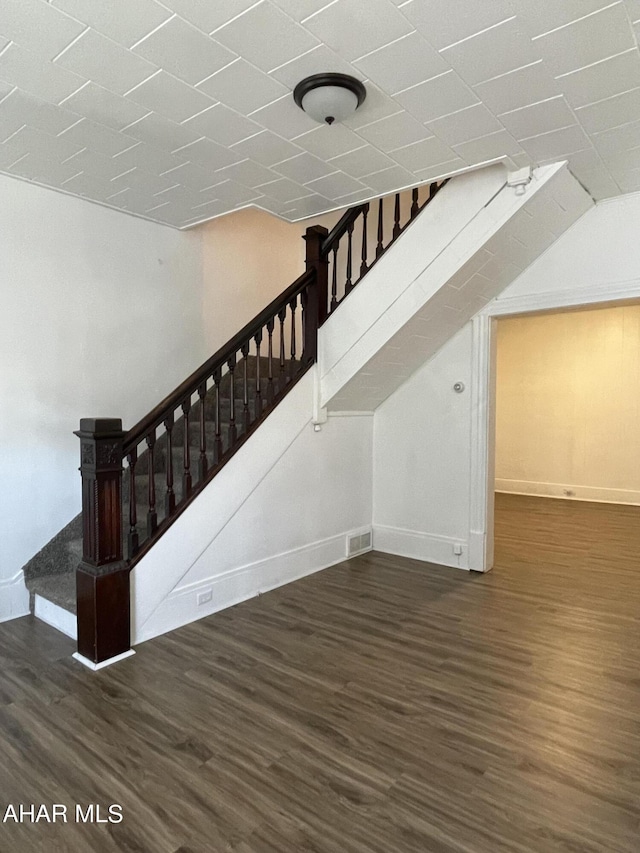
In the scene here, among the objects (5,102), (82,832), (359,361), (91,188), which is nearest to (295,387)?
(359,361)

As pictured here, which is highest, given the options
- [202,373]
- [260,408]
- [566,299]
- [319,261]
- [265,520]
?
[319,261]

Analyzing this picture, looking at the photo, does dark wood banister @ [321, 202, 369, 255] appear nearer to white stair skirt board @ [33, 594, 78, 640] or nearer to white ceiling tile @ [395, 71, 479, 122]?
white ceiling tile @ [395, 71, 479, 122]

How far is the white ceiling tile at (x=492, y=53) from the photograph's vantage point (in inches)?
74.5

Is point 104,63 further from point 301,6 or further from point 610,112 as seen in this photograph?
point 610,112

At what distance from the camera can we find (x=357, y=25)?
1827 mm

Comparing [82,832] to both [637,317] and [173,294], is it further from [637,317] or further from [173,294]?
[637,317]

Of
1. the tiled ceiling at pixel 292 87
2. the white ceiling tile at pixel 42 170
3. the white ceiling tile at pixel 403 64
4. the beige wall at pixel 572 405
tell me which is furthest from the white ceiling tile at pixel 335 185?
the beige wall at pixel 572 405

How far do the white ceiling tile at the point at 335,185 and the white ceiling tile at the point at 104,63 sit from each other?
1.24 meters

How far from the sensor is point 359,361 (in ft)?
12.8

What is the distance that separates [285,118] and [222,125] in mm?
320

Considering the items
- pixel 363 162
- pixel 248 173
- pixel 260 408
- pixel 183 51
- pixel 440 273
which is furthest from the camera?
pixel 260 408

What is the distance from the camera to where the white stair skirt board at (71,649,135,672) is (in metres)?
2.63

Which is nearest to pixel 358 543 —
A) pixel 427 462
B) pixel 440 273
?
pixel 427 462

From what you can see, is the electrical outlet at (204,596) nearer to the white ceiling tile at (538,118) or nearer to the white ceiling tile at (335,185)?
the white ceiling tile at (335,185)
